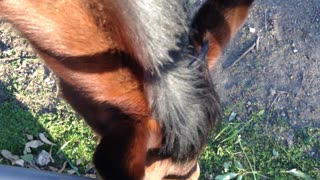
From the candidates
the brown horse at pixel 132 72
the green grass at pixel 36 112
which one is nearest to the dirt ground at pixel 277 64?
the green grass at pixel 36 112

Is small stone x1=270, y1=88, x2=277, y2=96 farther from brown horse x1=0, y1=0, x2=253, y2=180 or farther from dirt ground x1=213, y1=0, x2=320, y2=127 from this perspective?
brown horse x1=0, y1=0, x2=253, y2=180

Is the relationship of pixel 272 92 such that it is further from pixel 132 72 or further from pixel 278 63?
pixel 132 72

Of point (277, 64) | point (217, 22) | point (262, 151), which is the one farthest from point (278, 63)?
point (217, 22)

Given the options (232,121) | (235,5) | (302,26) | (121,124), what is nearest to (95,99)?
(121,124)

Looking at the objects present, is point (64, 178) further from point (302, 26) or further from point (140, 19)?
point (302, 26)

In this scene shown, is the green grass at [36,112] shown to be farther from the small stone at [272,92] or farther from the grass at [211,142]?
the small stone at [272,92]

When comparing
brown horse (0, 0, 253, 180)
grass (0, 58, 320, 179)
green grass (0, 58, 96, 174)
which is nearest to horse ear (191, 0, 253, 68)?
brown horse (0, 0, 253, 180)
